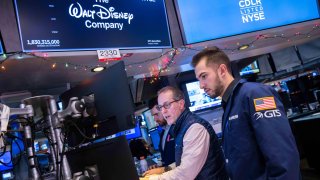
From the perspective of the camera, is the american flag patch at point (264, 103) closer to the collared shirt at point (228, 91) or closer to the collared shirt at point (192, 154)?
the collared shirt at point (228, 91)

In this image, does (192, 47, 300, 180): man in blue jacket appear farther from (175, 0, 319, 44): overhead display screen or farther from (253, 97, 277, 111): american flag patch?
(175, 0, 319, 44): overhead display screen

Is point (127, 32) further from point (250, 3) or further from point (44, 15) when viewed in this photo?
point (250, 3)

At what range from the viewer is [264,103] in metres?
1.53

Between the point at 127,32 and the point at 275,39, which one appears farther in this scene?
the point at 275,39

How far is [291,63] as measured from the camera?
250 inches

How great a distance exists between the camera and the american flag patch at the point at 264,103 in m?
1.53

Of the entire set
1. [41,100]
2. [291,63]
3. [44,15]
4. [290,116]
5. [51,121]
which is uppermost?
[44,15]

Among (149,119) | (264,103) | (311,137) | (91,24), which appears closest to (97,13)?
(91,24)

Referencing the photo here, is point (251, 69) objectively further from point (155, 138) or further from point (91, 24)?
point (91, 24)

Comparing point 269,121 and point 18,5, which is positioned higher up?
point 18,5

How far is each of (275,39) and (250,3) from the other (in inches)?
37.2

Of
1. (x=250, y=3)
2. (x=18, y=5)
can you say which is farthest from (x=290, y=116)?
(x=18, y=5)

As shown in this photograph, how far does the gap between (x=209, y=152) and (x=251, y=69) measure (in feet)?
14.1

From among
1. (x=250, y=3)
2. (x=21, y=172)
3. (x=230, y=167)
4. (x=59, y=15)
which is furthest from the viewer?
(x=250, y=3)
